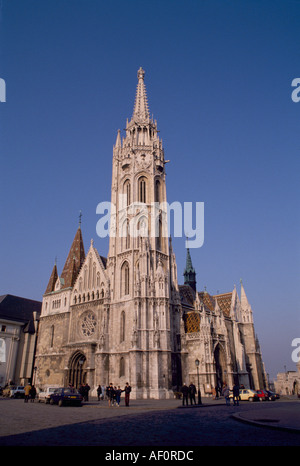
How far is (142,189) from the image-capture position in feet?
150

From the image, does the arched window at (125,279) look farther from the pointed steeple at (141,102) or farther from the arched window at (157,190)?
the pointed steeple at (141,102)

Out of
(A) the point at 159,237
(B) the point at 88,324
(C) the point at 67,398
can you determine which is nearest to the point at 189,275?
(A) the point at 159,237

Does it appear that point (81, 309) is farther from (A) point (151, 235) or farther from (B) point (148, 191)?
(B) point (148, 191)

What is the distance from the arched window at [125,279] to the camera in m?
40.3

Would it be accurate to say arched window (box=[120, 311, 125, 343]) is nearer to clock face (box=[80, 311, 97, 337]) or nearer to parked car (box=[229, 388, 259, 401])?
clock face (box=[80, 311, 97, 337])

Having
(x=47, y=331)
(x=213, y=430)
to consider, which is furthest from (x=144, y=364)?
(x=213, y=430)

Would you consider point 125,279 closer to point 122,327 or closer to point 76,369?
point 122,327

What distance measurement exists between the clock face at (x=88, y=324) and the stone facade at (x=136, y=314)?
0.40ft

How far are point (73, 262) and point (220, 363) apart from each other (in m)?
24.5

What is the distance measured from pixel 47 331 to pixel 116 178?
76.3ft

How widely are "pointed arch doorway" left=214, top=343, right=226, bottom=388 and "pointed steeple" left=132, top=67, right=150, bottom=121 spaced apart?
113 ft

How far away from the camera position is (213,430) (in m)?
11.4

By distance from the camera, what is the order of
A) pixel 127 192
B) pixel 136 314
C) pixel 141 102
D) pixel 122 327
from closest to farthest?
pixel 136 314, pixel 122 327, pixel 127 192, pixel 141 102

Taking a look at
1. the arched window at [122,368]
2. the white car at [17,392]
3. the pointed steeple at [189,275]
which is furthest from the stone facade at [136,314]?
the pointed steeple at [189,275]
